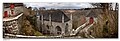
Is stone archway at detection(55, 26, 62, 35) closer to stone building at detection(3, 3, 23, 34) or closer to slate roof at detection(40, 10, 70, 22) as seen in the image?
slate roof at detection(40, 10, 70, 22)

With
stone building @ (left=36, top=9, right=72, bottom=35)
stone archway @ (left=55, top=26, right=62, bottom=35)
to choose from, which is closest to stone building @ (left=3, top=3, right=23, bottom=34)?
stone building @ (left=36, top=9, right=72, bottom=35)

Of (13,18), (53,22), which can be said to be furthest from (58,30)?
(13,18)

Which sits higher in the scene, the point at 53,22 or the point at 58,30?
the point at 53,22

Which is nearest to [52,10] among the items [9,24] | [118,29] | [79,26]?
[79,26]

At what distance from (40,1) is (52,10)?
0.64 feet

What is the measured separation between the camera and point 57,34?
2.88m

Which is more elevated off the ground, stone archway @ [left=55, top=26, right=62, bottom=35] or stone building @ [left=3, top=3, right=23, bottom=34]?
stone building @ [left=3, top=3, right=23, bottom=34]

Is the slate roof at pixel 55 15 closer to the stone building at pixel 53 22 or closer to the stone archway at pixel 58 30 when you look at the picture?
the stone building at pixel 53 22

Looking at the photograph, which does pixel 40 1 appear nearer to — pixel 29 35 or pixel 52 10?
pixel 52 10

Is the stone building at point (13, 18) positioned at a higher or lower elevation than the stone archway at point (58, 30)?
higher

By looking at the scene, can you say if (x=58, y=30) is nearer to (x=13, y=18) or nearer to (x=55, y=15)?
(x=55, y=15)

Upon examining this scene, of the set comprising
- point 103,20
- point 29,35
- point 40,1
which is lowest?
point 29,35

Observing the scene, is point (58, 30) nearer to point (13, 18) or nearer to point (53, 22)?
point (53, 22)

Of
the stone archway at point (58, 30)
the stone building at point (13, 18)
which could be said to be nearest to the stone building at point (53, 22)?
the stone archway at point (58, 30)
